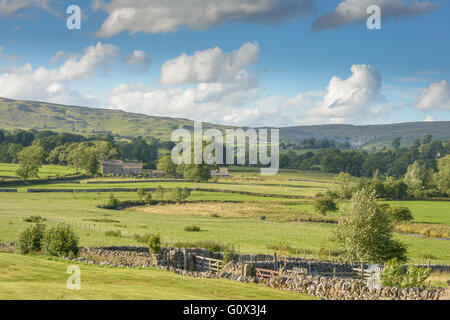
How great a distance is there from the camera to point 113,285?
24062 millimetres

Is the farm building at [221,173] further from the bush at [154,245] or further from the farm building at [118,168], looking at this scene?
the bush at [154,245]

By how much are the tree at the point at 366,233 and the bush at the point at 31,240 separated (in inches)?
1027

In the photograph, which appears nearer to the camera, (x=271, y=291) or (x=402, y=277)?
(x=271, y=291)

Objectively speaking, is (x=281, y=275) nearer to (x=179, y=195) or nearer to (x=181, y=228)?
(x=181, y=228)

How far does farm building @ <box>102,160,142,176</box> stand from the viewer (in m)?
172

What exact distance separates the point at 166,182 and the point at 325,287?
12058cm

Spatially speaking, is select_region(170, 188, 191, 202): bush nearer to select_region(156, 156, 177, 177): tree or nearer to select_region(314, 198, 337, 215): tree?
select_region(314, 198, 337, 215): tree

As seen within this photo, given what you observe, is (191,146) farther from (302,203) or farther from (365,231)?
(365,231)

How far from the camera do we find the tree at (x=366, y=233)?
4503 centimetres

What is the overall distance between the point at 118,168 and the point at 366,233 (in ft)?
457

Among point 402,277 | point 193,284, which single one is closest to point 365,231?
point 402,277
